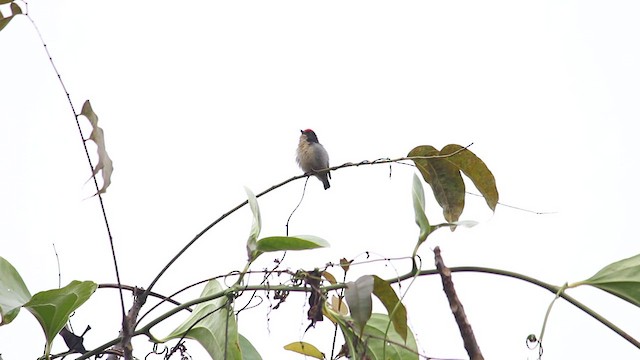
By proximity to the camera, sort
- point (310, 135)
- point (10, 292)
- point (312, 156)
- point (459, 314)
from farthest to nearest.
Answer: point (310, 135) → point (312, 156) → point (10, 292) → point (459, 314)

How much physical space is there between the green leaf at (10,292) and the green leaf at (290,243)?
0.40m

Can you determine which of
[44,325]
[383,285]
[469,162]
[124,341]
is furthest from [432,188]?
[44,325]

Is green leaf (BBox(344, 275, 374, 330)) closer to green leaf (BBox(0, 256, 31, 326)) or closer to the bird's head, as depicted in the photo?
green leaf (BBox(0, 256, 31, 326))

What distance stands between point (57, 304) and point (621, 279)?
85 cm

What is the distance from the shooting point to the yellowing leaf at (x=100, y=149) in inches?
49.3

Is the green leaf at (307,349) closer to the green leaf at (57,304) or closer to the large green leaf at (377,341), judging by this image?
the large green leaf at (377,341)

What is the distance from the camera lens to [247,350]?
53.2 inches

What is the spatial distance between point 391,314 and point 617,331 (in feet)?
0.96

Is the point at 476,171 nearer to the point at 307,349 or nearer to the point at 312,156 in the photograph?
the point at 307,349

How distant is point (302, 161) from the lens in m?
4.05

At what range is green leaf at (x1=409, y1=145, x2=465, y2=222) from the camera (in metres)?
1.34

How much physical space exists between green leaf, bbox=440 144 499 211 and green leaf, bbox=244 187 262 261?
318mm

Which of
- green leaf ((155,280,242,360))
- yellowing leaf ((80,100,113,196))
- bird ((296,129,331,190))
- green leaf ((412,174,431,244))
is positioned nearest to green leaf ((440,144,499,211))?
green leaf ((412,174,431,244))

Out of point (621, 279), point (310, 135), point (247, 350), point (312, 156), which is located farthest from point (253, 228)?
point (310, 135)
